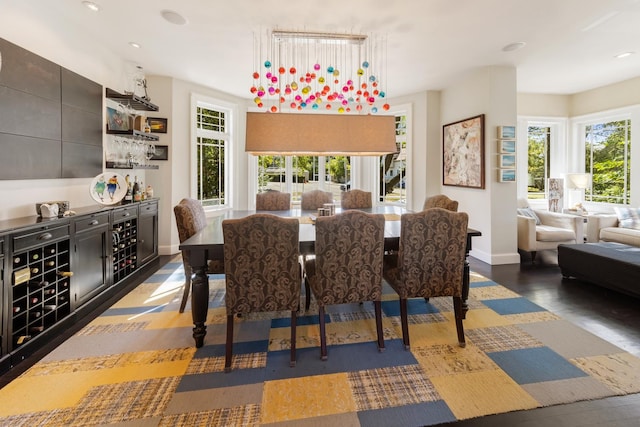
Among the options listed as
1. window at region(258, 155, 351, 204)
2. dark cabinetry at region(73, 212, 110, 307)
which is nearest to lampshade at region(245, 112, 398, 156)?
dark cabinetry at region(73, 212, 110, 307)

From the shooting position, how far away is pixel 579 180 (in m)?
5.45

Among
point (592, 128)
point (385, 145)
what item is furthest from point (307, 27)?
point (592, 128)

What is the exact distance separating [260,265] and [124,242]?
2.52 m

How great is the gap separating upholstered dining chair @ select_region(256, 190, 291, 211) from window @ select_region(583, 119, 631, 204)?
5.77 meters

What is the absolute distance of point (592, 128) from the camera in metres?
5.70

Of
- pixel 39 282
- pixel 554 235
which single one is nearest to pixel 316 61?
pixel 39 282

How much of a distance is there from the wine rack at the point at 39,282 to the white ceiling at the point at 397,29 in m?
1.89

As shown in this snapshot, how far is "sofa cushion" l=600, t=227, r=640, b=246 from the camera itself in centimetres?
Answer: 423

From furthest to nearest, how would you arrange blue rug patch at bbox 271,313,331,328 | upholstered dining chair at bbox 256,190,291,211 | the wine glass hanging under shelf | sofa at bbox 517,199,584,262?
sofa at bbox 517,199,584,262, upholstered dining chair at bbox 256,190,291,211, the wine glass hanging under shelf, blue rug patch at bbox 271,313,331,328

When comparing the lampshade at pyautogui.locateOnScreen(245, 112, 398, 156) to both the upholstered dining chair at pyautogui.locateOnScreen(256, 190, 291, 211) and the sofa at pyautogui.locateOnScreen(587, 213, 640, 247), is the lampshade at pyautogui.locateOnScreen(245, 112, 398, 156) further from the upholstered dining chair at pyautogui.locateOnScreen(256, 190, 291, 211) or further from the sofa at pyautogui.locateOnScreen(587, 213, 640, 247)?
the sofa at pyautogui.locateOnScreen(587, 213, 640, 247)

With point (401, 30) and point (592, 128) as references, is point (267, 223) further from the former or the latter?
point (592, 128)

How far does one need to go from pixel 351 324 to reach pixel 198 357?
4.03 feet

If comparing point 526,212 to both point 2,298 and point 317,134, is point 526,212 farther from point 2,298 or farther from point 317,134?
point 2,298

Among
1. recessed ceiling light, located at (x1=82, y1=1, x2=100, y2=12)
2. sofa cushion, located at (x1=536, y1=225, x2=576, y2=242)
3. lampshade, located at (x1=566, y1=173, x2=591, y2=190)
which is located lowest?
sofa cushion, located at (x1=536, y1=225, x2=576, y2=242)
